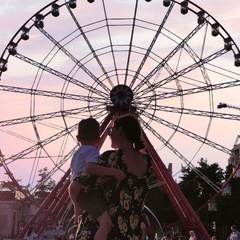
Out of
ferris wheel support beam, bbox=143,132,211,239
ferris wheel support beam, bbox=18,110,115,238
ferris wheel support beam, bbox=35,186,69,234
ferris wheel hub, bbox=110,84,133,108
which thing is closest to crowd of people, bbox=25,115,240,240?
ferris wheel hub, bbox=110,84,133,108

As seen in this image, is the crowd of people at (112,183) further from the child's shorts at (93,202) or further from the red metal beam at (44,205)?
the red metal beam at (44,205)

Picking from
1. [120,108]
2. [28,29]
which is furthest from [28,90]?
[120,108]

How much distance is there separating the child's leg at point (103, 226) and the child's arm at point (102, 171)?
29cm

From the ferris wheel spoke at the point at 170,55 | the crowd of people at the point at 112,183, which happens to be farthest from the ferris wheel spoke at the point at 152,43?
the crowd of people at the point at 112,183

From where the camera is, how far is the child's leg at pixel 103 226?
451 centimetres

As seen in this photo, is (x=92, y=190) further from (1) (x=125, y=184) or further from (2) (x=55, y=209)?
(2) (x=55, y=209)

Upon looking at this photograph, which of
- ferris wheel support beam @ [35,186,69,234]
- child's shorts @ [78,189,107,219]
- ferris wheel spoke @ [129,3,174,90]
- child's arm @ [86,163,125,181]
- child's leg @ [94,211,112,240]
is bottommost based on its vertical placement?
ferris wheel support beam @ [35,186,69,234]

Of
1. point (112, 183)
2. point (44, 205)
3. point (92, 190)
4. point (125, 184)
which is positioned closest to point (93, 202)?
point (92, 190)

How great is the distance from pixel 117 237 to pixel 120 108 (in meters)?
18.7

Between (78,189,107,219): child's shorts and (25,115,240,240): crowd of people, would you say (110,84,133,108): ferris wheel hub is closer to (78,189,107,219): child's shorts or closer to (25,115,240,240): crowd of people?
(25,115,240,240): crowd of people

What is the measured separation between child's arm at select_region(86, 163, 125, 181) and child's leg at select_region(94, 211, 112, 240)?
0.29 meters

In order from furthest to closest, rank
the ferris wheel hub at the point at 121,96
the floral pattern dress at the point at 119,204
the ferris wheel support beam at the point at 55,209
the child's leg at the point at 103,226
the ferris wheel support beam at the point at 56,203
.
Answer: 1. the ferris wheel support beam at the point at 55,209
2. the ferris wheel support beam at the point at 56,203
3. the ferris wheel hub at the point at 121,96
4. the floral pattern dress at the point at 119,204
5. the child's leg at the point at 103,226

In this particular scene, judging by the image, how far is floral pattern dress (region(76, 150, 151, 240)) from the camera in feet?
15.1

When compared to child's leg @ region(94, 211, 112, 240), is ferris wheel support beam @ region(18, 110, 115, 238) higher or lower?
lower
